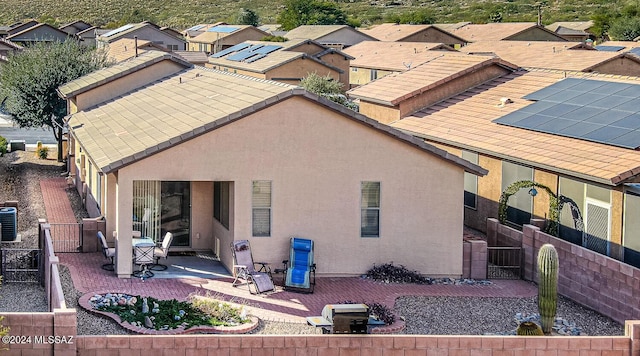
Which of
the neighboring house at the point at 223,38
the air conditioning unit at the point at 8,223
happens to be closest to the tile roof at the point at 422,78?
the air conditioning unit at the point at 8,223

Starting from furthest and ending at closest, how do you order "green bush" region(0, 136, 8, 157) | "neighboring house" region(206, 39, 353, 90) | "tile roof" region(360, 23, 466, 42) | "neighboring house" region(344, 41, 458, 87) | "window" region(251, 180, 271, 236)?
"tile roof" region(360, 23, 466, 42) < "neighboring house" region(344, 41, 458, 87) < "neighboring house" region(206, 39, 353, 90) < "green bush" region(0, 136, 8, 157) < "window" region(251, 180, 271, 236)

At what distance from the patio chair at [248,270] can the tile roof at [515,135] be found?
730 centimetres

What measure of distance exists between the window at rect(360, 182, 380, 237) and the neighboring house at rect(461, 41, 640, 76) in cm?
2484

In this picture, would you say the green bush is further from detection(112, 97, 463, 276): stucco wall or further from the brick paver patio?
detection(112, 97, 463, 276): stucco wall

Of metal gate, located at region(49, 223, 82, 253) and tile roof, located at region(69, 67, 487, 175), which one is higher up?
tile roof, located at region(69, 67, 487, 175)

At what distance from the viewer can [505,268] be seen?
25.8m

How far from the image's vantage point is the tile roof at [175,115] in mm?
24031

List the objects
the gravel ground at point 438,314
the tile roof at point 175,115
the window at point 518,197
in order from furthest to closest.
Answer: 1. the window at point 518,197
2. the tile roof at point 175,115
3. the gravel ground at point 438,314

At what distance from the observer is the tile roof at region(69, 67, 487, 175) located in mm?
24031

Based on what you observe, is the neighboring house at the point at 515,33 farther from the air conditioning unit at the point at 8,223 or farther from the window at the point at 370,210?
the window at the point at 370,210

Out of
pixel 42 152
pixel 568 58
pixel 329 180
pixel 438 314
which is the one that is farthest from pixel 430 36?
pixel 438 314

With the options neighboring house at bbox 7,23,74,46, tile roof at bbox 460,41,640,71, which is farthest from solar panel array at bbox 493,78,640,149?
neighboring house at bbox 7,23,74,46

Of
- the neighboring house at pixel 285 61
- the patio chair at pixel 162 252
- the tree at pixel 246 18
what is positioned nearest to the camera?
the patio chair at pixel 162 252

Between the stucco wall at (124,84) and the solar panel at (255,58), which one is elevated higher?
the solar panel at (255,58)
